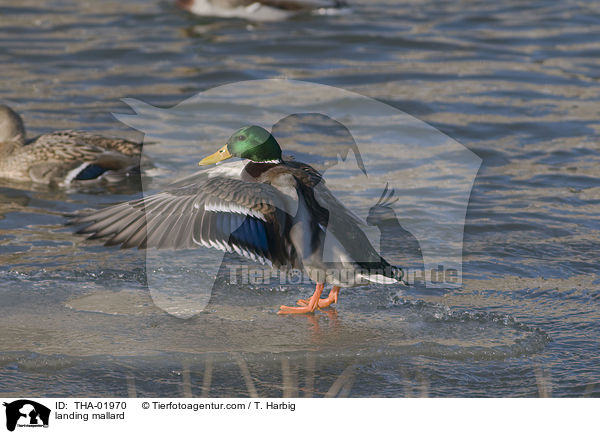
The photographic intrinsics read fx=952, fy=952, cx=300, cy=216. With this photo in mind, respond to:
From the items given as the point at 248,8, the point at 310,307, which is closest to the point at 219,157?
the point at 310,307

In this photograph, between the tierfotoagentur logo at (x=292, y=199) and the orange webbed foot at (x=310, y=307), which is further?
the orange webbed foot at (x=310, y=307)

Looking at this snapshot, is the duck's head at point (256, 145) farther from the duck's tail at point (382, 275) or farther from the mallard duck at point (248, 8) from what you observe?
the mallard duck at point (248, 8)

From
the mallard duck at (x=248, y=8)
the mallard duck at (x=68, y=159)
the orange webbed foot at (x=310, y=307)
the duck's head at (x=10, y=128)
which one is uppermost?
the mallard duck at (x=248, y=8)

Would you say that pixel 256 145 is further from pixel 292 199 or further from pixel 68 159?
pixel 68 159

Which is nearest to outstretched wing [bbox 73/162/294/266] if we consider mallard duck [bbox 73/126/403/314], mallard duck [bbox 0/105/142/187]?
mallard duck [bbox 73/126/403/314]

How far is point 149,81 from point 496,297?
6.18 meters

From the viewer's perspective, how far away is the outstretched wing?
4844 millimetres

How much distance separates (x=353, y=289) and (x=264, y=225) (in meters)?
0.97

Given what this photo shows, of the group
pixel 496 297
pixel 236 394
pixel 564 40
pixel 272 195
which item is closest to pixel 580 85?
pixel 564 40

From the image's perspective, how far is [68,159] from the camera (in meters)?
7.56

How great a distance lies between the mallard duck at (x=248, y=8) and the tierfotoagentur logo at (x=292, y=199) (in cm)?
311
